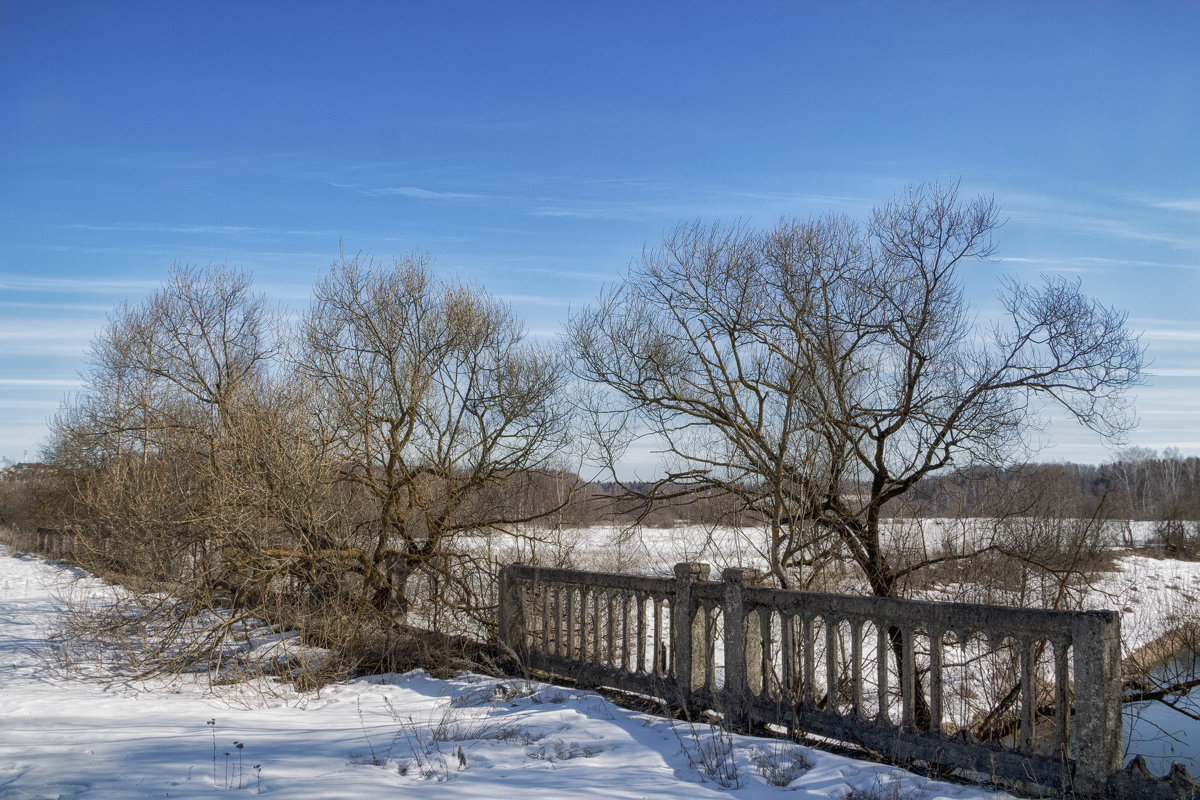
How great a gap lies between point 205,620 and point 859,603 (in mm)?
8367

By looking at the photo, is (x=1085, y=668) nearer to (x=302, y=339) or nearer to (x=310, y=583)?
(x=310, y=583)

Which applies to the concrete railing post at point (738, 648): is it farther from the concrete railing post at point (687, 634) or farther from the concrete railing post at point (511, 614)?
the concrete railing post at point (511, 614)

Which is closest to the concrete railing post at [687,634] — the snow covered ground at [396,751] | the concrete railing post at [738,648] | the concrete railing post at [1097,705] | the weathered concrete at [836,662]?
the weathered concrete at [836,662]

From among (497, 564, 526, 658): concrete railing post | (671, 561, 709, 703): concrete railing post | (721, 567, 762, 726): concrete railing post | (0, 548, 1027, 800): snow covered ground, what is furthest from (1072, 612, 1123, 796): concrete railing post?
(497, 564, 526, 658): concrete railing post

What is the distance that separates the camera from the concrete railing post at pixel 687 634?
722cm

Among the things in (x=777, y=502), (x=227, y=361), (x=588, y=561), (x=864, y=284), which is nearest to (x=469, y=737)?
(x=777, y=502)

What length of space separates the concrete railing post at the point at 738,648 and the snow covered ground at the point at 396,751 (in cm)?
52

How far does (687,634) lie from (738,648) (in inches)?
22.9

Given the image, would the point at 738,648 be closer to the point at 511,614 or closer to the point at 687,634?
the point at 687,634

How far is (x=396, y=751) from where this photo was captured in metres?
5.88

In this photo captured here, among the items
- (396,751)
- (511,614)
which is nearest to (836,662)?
(396,751)

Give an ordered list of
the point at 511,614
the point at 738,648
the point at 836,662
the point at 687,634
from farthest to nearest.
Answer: the point at 511,614
the point at 687,634
the point at 738,648
the point at 836,662

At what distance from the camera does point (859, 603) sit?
588 cm

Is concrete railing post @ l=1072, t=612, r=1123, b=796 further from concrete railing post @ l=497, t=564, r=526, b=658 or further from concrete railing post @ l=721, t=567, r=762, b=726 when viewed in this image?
concrete railing post @ l=497, t=564, r=526, b=658
